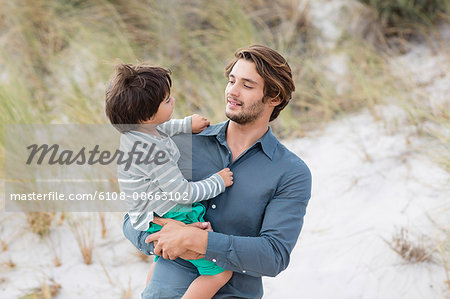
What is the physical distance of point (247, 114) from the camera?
218cm

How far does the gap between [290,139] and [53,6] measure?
3.50m

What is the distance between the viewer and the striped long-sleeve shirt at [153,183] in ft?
6.60

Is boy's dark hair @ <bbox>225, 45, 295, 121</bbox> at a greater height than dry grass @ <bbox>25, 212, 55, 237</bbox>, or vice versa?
boy's dark hair @ <bbox>225, 45, 295, 121</bbox>

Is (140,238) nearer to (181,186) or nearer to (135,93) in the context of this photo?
(181,186)

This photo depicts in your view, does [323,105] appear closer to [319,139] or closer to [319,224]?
[319,139]

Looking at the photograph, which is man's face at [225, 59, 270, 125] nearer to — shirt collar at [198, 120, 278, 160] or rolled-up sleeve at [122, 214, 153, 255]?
shirt collar at [198, 120, 278, 160]

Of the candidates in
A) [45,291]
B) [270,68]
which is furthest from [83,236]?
[270,68]

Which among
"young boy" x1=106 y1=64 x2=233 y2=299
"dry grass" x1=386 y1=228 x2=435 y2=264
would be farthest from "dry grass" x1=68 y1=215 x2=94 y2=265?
"dry grass" x1=386 y1=228 x2=435 y2=264

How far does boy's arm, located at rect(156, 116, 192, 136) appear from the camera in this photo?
235 centimetres

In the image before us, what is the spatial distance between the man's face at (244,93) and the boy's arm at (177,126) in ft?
0.84

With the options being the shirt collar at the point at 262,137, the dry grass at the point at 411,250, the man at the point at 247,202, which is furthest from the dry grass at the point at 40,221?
the dry grass at the point at 411,250

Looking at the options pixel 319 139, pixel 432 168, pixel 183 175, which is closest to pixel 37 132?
pixel 183 175

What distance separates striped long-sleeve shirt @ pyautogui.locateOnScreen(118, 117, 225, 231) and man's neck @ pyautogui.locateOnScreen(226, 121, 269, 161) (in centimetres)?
23

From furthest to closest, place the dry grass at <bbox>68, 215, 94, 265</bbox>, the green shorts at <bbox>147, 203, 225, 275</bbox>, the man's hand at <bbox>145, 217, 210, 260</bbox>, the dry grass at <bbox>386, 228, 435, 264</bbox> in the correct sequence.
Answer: the dry grass at <bbox>68, 215, 94, 265</bbox>, the dry grass at <bbox>386, 228, 435, 264</bbox>, the green shorts at <bbox>147, 203, 225, 275</bbox>, the man's hand at <bbox>145, 217, 210, 260</bbox>
